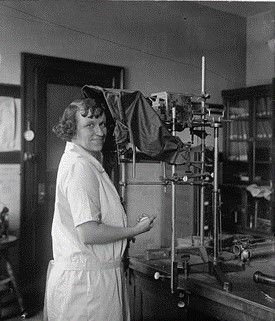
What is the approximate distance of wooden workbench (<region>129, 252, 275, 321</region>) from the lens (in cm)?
181

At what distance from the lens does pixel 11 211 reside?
4.23m

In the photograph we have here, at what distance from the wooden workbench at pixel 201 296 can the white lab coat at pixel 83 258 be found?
342 mm

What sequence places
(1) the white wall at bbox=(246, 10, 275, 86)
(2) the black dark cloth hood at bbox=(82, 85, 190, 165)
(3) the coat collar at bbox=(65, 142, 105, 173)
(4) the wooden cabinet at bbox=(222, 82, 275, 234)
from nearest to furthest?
(3) the coat collar at bbox=(65, 142, 105, 173)
(2) the black dark cloth hood at bbox=(82, 85, 190, 165)
(4) the wooden cabinet at bbox=(222, 82, 275, 234)
(1) the white wall at bbox=(246, 10, 275, 86)

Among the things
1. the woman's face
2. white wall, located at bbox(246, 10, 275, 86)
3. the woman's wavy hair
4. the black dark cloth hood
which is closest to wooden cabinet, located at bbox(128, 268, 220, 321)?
the black dark cloth hood

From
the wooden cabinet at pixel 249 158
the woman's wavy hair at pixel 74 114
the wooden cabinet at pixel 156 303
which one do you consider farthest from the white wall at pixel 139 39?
the wooden cabinet at pixel 156 303

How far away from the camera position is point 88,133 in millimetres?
1993

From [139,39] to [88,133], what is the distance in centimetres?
342

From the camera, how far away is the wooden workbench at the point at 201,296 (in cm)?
181

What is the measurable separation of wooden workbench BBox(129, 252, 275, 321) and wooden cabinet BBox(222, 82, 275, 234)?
3.02m

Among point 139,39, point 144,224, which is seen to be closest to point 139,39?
point 139,39

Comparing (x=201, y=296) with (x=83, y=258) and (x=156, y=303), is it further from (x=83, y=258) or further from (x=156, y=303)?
(x=83, y=258)

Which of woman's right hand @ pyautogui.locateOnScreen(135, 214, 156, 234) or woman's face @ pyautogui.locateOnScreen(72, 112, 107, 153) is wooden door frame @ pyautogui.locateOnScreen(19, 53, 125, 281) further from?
woman's right hand @ pyautogui.locateOnScreen(135, 214, 156, 234)

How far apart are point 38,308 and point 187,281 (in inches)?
87.3

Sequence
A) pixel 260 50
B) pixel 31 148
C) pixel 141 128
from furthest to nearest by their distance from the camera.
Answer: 1. pixel 260 50
2. pixel 31 148
3. pixel 141 128
